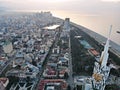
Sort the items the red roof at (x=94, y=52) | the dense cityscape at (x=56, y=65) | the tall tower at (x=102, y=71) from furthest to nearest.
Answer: the red roof at (x=94, y=52), the dense cityscape at (x=56, y=65), the tall tower at (x=102, y=71)

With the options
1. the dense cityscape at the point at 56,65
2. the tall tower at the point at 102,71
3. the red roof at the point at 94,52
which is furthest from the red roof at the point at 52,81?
the red roof at the point at 94,52

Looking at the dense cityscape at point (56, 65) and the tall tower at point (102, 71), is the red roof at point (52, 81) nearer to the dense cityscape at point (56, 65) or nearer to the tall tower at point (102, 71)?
the dense cityscape at point (56, 65)

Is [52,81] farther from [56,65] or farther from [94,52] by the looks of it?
[94,52]

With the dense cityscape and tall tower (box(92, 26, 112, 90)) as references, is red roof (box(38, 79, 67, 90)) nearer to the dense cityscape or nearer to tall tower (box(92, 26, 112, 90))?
the dense cityscape

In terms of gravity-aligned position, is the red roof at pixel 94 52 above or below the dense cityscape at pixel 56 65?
above

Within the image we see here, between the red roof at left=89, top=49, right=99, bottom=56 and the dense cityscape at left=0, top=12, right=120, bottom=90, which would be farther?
the red roof at left=89, top=49, right=99, bottom=56

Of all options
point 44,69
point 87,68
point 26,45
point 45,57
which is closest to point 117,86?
point 87,68

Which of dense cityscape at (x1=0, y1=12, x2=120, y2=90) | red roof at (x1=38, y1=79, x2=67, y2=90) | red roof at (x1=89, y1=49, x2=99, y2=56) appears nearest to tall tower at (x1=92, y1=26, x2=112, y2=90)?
dense cityscape at (x1=0, y1=12, x2=120, y2=90)

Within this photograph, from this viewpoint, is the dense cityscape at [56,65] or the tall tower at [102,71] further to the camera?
the dense cityscape at [56,65]

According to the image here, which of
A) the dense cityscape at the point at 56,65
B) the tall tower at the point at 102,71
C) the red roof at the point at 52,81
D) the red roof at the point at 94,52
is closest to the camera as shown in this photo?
the tall tower at the point at 102,71

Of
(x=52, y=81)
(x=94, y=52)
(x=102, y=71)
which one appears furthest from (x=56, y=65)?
(x=102, y=71)

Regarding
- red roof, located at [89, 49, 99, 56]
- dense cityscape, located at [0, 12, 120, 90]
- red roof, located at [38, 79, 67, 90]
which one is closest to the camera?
red roof, located at [38, 79, 67, 90]
